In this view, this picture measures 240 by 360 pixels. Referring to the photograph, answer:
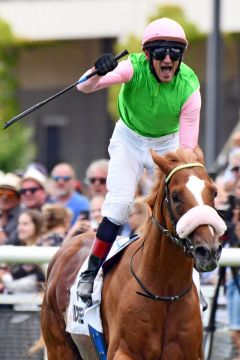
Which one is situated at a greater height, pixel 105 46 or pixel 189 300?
pixel 105 46

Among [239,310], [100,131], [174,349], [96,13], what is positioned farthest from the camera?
[100,131]

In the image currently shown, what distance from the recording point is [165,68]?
6746mm

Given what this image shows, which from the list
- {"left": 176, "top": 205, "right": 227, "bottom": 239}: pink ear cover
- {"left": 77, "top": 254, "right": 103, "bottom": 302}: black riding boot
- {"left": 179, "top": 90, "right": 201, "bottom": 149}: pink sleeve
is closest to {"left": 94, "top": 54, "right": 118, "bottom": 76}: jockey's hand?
{"left": 179, "top": 90, "right": 201, "bottom": 149}: pink sleeve

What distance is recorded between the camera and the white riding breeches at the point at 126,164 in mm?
6977

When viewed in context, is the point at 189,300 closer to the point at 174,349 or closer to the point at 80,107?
the point at 174,349

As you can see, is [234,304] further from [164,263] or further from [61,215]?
[61,215]

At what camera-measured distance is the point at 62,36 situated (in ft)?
98.3

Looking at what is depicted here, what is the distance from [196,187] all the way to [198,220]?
269mm

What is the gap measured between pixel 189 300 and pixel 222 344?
68.8 inches

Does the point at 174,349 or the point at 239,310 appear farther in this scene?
the point at 239,310

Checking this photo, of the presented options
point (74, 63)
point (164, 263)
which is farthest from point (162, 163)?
point (74, 63)

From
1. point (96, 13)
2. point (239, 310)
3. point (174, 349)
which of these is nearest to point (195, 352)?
point (174, 349)

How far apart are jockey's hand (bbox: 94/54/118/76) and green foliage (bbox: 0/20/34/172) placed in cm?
1782

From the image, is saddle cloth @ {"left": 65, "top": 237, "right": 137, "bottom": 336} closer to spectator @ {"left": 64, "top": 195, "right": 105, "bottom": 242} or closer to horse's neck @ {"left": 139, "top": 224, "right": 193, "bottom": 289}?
horse's neck @ {"left": 139, "top": 224, "right": 193, "bottom": 289}
